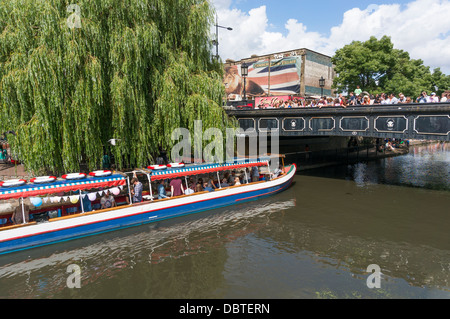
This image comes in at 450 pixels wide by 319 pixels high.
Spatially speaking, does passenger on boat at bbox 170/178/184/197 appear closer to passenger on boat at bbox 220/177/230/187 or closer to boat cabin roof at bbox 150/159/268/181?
boat cabin roof at bbox 150/159/268/181

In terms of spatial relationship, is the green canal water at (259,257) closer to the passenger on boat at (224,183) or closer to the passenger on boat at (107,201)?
the passenger on boat at (107,201)

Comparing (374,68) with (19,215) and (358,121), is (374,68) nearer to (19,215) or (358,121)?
(358,121)

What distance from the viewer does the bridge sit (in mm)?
16859

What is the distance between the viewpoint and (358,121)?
2030 centimetres

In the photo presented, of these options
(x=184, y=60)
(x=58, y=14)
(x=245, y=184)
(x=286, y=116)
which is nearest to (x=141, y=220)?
(x=245, y=184)

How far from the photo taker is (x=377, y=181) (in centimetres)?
2558

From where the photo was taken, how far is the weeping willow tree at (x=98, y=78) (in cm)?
1371

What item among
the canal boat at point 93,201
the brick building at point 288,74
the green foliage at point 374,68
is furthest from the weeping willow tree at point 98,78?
the green foliage at point 374,68

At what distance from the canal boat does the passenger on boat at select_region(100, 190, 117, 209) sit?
13.0 inches

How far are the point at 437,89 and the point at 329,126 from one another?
43270mm

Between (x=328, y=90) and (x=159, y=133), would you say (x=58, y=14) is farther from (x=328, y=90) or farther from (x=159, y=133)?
(x=328, y=90)

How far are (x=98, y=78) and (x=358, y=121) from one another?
685 inches

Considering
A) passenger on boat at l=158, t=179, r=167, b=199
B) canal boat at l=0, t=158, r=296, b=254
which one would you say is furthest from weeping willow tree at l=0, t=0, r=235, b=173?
passenger on boat at l=158, t=179, r=167, b=199
